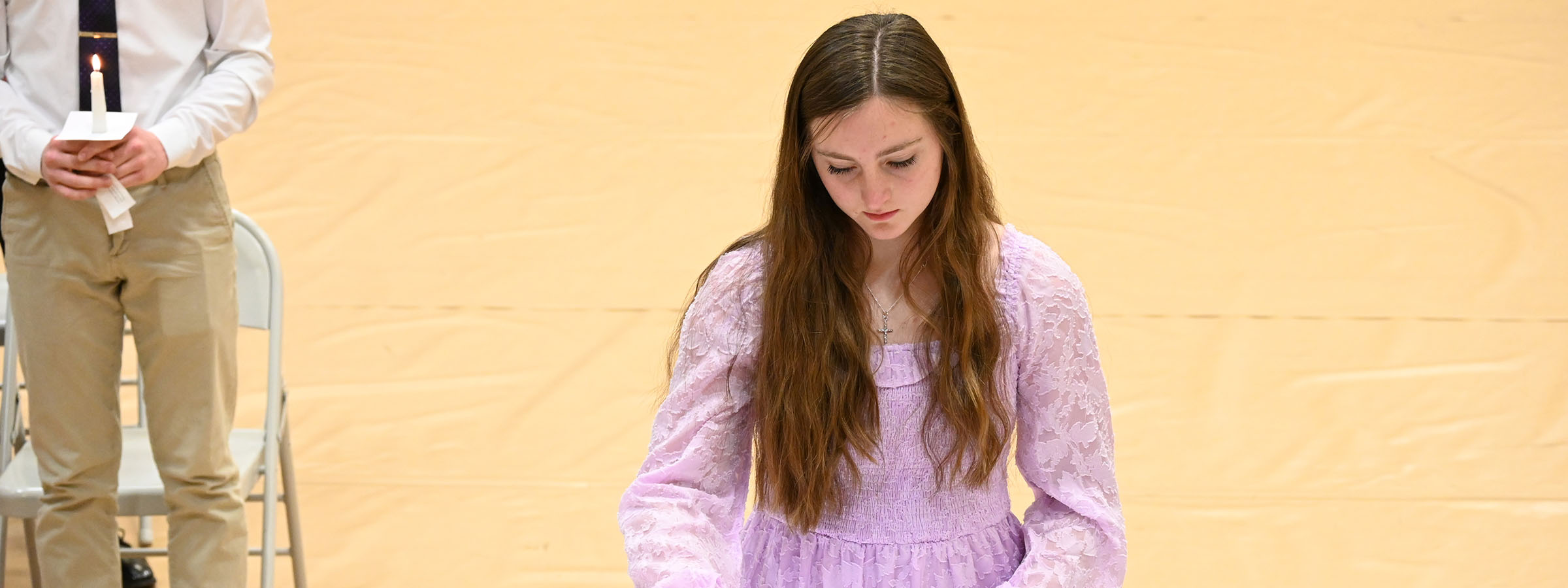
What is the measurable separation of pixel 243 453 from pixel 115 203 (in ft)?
1.92

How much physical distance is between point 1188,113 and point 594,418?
264cm

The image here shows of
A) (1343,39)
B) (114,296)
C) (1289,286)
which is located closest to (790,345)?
(114,296)

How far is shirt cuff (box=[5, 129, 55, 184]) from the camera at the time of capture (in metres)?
2.40

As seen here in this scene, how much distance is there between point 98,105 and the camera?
2373mm

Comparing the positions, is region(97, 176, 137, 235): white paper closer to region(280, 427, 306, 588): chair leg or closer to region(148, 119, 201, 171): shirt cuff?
region(148, 119, 201, 171): shirt cuff

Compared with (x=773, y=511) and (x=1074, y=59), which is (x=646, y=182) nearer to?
(x=1074, y=59)

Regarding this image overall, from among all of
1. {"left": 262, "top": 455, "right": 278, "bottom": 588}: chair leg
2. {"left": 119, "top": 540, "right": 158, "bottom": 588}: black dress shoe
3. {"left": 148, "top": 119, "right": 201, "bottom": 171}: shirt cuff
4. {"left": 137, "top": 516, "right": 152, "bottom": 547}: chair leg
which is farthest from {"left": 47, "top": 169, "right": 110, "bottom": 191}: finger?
{"left": 137, "top": 516, "right": 152, "bottom": 547}: chair leg

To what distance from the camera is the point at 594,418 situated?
151 inches

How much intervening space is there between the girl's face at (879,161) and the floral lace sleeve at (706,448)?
0.64 ft

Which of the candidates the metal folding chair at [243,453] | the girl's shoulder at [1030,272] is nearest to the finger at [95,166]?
the metal folding chair at [243,453]

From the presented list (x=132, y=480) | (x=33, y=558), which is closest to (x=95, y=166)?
(x=132, y=480)

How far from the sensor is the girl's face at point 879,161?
158 cm

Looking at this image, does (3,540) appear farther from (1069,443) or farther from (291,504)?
(1069,443)

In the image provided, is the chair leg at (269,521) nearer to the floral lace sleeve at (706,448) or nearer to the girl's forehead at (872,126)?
the floral lace sleeve at (706,448)
